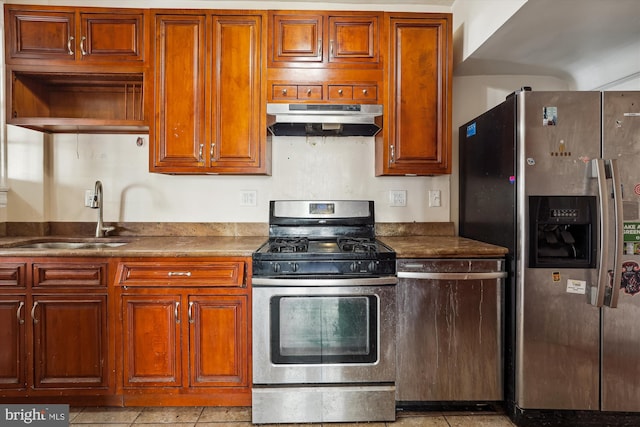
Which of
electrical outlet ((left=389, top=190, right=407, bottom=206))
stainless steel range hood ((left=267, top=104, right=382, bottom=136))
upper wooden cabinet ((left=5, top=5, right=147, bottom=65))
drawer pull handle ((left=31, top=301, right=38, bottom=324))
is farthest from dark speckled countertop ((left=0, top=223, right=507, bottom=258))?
→ upper wooden cabinet ((left=5, top=5, right=147, bottom=65))

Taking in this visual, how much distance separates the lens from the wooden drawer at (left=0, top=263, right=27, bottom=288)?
1.86 metres

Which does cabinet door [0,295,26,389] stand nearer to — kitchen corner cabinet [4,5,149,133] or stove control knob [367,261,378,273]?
kitchen corner cabinet [4,5,149,133]

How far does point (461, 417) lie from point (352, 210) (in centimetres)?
140

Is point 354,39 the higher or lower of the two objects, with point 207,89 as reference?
higher

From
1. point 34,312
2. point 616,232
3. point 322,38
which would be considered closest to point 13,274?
point 34,312

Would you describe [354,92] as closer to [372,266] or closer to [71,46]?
[372,266]

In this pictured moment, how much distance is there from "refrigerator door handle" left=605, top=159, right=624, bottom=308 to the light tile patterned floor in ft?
2.91

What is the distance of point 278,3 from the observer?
250 cm

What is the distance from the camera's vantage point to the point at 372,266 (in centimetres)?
185

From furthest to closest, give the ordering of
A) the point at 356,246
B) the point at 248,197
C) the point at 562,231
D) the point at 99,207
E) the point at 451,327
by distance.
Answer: the point at 248,197 < the point at 99,207 < the point at 356,246 < the point at 451,327 < the point at 562,231

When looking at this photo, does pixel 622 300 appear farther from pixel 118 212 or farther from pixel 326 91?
pixel 118 212

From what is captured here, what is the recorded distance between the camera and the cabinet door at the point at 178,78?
216 centimetres

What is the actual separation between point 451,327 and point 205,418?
1449mm

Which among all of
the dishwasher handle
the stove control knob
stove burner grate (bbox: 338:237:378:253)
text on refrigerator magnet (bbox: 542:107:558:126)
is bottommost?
the dishwasher handle
